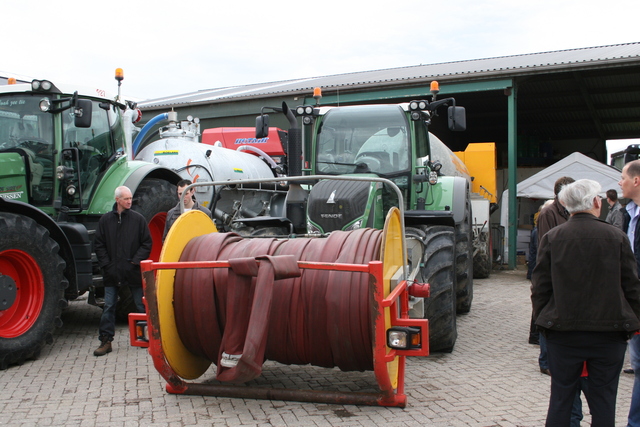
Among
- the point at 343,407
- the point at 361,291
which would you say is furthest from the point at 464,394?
the point at 361,291

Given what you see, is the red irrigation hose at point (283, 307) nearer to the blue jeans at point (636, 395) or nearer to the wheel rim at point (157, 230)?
the blue jeans at point (636, 395)

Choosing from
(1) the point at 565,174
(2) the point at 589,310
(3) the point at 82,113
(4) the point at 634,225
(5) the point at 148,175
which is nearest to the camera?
(2) the point at 589,310

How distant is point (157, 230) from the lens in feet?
27.2

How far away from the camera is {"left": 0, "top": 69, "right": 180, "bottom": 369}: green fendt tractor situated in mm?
5738

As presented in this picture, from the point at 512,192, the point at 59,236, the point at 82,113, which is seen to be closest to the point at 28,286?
the point at 59,236

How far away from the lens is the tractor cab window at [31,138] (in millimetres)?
6598

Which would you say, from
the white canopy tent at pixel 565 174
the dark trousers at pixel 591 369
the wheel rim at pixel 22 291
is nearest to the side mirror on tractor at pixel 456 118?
the dark trousers at pixel 591 369

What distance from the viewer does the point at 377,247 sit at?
14.0 ft

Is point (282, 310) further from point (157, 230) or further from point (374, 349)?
point (157, 230)

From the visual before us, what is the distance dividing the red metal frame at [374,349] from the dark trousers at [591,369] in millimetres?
901

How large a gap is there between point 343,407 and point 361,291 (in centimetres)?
85

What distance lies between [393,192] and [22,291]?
12.2 feet

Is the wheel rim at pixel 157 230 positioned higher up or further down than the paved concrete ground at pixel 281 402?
higher up

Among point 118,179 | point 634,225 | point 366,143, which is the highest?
point 366,143
